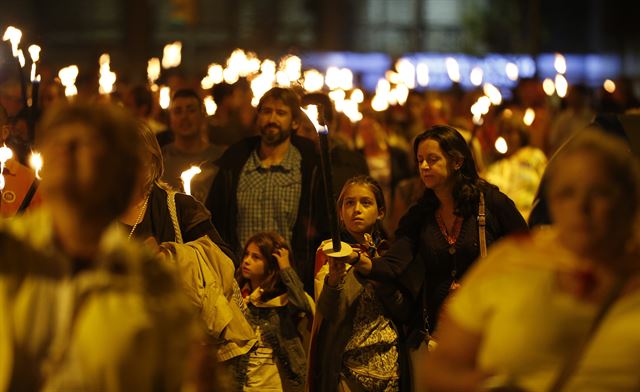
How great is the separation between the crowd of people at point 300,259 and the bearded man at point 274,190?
0.04 ft

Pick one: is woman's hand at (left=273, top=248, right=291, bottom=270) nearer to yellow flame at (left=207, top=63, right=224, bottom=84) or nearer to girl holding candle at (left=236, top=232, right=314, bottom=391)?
girl holding candle at (left=236, top=232, right=314, bottom=391)

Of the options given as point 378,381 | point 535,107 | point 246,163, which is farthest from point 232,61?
point 378,381

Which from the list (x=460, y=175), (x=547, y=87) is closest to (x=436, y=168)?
(x=460, y=175)

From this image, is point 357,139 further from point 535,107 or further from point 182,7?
point 182,7

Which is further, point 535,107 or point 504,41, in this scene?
point 504,41

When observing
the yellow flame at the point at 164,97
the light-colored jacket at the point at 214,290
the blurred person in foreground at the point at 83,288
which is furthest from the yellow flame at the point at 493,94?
the blurred person in foreground at the point at 83,288

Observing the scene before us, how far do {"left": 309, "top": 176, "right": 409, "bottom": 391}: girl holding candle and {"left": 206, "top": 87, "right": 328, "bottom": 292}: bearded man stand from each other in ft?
4.89

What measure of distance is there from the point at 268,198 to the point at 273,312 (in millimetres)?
1454

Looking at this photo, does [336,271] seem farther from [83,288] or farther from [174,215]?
[83,288]

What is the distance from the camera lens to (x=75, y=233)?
3.72 metres

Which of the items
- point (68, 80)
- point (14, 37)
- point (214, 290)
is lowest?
point (214, 290)

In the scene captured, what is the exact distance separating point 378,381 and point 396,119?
10004mm

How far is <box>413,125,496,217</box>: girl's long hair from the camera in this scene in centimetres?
711

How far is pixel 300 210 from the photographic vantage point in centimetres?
897
